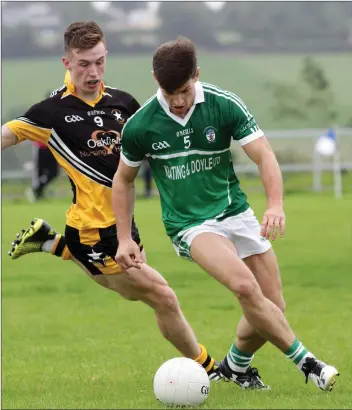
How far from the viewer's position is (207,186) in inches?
288

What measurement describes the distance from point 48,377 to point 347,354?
2479 mm

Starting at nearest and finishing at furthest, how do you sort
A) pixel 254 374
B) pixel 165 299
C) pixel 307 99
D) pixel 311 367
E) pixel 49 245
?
pixel 311 367
pixel 254 374
pixel 165 299
pixel 49 245
pixel 307 99

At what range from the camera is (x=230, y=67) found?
1533 inches

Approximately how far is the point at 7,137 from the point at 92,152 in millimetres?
647

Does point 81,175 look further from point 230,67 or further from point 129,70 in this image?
point 230,67

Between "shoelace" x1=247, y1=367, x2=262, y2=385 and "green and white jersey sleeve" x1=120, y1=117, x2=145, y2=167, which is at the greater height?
"green and white jersey sleeve" x1=120, y1=117, x2=145, y2=167

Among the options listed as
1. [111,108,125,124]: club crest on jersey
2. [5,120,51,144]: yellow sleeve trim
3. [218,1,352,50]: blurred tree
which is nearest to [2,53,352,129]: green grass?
[218,1,352,50]: blurred tree

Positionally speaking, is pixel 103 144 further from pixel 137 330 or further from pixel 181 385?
pixel 137 330

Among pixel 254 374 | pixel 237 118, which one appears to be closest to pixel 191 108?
pixel 237 118

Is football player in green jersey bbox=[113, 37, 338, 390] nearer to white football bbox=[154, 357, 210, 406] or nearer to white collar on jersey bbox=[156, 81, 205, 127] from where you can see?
white collar on jersey bbox=[156, 81, 205, 127]

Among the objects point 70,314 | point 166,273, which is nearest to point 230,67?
point 166,273

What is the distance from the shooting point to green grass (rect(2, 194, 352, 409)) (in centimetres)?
745

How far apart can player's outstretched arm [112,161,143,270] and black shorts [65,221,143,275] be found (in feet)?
2.29

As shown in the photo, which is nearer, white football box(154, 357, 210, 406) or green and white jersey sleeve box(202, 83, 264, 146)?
white football box(154, 357, 210, 406)
